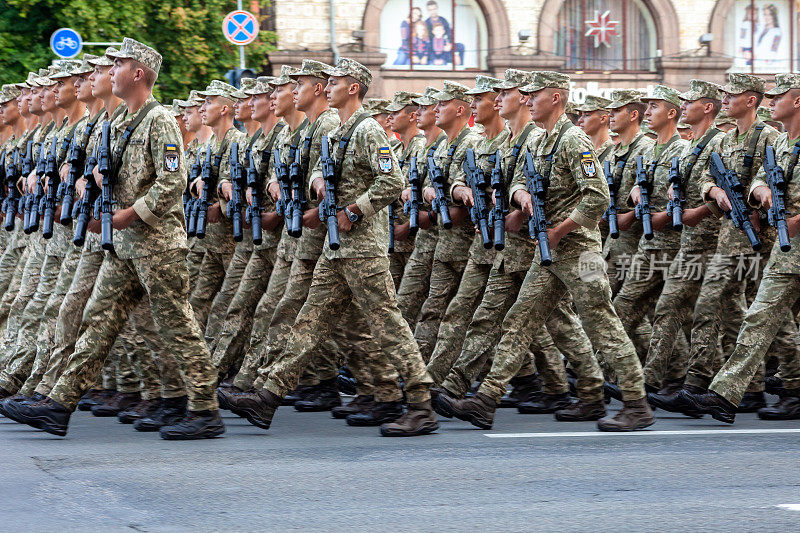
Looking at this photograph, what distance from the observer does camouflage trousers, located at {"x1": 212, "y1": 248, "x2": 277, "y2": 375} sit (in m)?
10.0

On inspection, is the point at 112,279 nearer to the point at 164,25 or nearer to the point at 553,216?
the point at 553,216

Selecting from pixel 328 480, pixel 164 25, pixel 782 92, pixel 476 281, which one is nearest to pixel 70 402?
pixel 328 480

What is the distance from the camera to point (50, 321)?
886 centimetres

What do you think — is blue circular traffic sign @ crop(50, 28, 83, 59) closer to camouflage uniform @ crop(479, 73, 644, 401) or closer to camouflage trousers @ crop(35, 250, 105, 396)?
camouflage trousers @ crop(35, 250, 105, 396)

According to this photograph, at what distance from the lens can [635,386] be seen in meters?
8.47

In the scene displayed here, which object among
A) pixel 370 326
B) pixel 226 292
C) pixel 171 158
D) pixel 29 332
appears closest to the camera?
pixel 171 158

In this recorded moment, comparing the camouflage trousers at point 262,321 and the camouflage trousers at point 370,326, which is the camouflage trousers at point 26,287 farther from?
the camouflage trousers at point 370,326

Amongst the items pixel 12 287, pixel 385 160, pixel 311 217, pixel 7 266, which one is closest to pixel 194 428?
pixel 311 217

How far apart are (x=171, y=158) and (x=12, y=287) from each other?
3434 millimetres

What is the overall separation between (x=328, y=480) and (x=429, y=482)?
1.56 feet

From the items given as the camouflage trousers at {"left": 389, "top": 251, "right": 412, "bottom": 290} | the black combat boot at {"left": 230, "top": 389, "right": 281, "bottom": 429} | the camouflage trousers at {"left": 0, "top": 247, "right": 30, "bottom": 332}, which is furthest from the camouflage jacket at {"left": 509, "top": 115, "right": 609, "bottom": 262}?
the camouflage trousers at {"left": 0, "top": 247, "right": 30, "bottom": 332}

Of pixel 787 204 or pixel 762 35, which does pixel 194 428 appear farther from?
pixel 762 35

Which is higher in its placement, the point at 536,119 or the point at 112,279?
the point at 536,119

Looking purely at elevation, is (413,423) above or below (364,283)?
below
